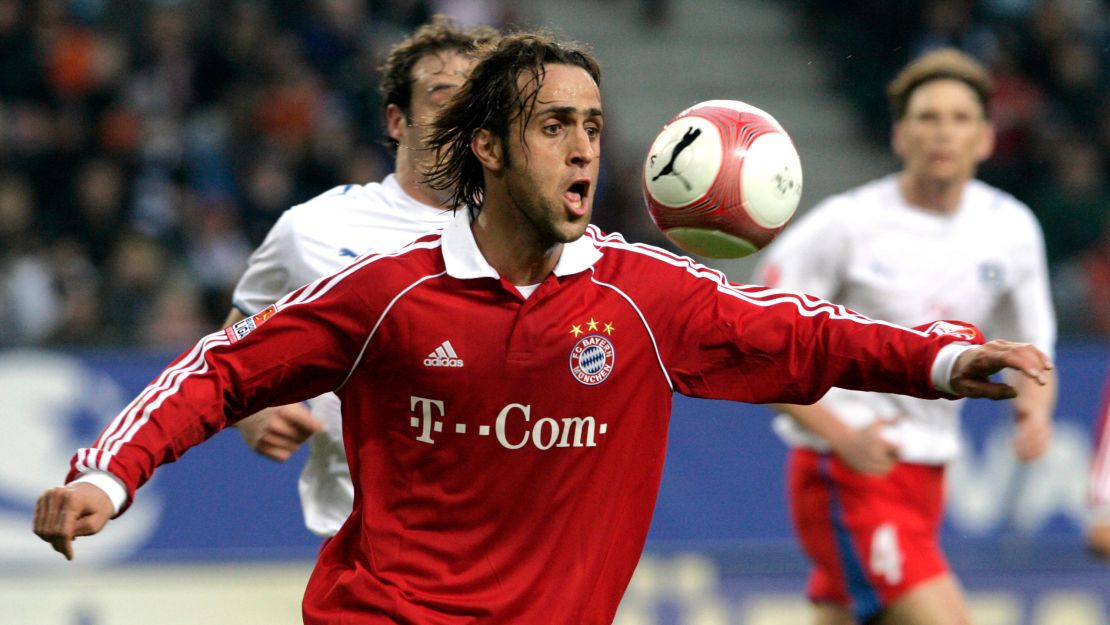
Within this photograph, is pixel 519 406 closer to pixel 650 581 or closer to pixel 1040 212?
pixel 650 581

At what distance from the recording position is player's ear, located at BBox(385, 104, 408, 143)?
4.96 m

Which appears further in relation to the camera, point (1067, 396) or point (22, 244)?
point (22, 244)

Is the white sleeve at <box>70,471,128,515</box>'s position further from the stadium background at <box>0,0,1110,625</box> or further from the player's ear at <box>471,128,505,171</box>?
the stadium background at <box>0,0,1110,625</box>

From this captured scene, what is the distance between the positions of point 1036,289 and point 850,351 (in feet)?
9.54

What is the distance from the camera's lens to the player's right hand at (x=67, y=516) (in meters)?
3.23

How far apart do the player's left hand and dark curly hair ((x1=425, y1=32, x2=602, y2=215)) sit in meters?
1.09

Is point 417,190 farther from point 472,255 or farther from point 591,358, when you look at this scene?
point 591,358

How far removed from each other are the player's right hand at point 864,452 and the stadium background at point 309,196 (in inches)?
97.4

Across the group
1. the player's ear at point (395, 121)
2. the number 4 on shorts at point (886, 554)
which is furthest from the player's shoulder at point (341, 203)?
the number 4 on shorts at point (886, 554)

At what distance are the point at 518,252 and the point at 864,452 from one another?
249cm

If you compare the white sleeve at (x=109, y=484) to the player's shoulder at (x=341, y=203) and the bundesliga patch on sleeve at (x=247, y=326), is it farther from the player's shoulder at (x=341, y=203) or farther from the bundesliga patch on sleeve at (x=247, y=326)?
the player's shoulder at (x=341, y=203)

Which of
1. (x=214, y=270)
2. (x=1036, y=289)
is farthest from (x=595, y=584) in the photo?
(x=214, y=270)

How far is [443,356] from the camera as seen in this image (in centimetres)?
375

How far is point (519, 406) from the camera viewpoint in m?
3.78
